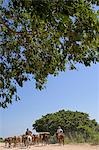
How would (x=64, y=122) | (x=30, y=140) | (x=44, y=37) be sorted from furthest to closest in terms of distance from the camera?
→ (x=64, y=122) → (x=30, y=140) → (x=44, y=37)

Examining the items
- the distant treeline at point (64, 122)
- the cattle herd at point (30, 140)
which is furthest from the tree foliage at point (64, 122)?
the cattle herd at point (30, 140)

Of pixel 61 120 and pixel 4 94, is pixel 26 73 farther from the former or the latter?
pixel 61 120

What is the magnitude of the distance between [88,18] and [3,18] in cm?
425

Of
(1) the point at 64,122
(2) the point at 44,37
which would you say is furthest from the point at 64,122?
(2) the point at 44,37

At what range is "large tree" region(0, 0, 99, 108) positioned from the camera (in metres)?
13.8

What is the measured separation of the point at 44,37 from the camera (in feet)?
58.7

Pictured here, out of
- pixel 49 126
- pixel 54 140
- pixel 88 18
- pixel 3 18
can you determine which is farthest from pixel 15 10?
pixel 49 126

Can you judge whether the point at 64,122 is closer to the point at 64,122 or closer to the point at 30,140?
the point at 64,122

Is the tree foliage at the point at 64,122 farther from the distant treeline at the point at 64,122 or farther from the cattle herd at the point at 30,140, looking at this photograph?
the cattle herd at the point at 30,140

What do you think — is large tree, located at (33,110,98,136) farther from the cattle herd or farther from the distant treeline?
the cattle herd

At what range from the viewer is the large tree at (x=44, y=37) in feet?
45.3

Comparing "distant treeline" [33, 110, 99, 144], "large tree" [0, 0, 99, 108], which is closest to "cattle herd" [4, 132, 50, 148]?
"large tree" [0, 0, 99, 108]

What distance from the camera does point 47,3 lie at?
13.3 meters

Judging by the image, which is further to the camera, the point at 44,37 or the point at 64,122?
the point at 64,122
